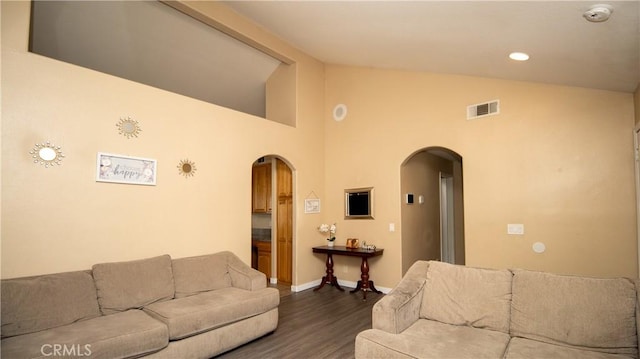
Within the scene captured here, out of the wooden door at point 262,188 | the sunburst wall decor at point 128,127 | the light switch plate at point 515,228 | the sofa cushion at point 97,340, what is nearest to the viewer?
the sofa cushion at point 97,340

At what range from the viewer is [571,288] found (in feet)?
Answer: 7.68

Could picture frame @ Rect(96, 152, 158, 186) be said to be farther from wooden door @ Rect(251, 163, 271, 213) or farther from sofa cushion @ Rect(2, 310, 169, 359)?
wooden door @ Rect(251, 163, 271, 213)

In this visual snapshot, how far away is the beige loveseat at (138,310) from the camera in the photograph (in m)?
2.41

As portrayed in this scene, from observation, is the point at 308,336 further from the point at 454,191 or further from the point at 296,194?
the point at 454,191

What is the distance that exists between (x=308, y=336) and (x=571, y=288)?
2.40 metres

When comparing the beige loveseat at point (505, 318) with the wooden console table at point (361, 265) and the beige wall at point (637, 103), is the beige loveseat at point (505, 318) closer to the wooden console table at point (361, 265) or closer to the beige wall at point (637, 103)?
the beige wall at point (637, 103)

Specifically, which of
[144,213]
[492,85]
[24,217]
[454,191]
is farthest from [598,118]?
[24,217]

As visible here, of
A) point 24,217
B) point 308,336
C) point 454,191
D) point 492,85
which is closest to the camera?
point 24,217

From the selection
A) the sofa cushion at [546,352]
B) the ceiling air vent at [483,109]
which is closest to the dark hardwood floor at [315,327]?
the sofa cushion at [546,352]

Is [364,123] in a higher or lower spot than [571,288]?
higher

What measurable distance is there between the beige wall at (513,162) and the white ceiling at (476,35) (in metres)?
0.36

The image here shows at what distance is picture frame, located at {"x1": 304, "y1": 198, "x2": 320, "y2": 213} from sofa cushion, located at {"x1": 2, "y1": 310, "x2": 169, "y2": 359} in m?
3.17

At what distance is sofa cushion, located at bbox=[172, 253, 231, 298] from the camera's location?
139 inches

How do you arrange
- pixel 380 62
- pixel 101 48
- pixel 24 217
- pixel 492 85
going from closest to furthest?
1. pixel 24 217
2. pixel 101 48
3. pixel 492 85
4. pixel 380 62
